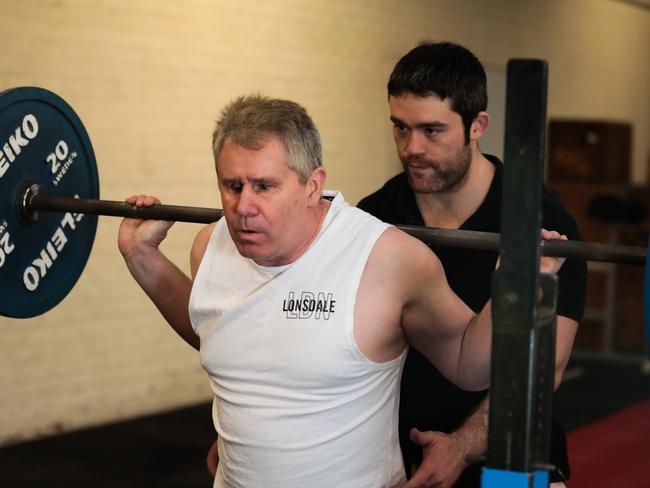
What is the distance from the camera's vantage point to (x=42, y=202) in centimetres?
278

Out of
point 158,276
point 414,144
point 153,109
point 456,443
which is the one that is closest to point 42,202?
point 158,276

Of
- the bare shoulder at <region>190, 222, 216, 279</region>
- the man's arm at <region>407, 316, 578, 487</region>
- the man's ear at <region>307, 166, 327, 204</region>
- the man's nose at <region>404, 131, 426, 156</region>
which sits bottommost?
the man's arm at <region>407, 316, 578, 487</region>

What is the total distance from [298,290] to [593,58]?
8.78 m

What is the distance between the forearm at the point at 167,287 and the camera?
96.0 inches

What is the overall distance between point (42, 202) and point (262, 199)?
39.9 inches

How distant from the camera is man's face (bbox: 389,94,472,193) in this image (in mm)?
2467

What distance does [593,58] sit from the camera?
10227 millimetres

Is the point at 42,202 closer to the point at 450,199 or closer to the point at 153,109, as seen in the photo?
the point at 450,199

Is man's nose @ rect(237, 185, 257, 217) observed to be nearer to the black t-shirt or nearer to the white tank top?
the white tank top

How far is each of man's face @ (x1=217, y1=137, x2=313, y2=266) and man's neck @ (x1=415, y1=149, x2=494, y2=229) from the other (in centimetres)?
59

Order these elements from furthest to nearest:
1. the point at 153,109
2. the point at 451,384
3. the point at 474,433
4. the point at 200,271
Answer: the point at 153,109, the point at 451,384, the point at 474,433, the point at 200,271

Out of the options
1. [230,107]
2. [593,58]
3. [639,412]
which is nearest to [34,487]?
[230,107]

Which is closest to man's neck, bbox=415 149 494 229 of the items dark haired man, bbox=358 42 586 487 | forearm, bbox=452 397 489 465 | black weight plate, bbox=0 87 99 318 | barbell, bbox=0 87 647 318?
dark haired man, bbox=358 42 586 487

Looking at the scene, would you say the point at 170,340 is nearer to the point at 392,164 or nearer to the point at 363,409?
the point at 392,164
